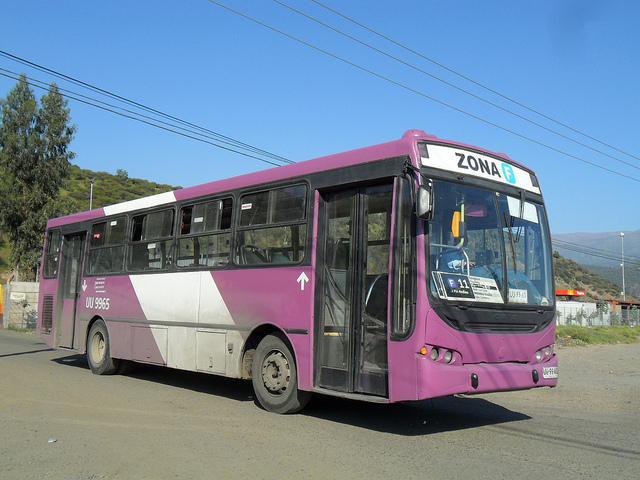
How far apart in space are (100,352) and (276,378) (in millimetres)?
5745

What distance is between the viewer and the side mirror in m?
6.53

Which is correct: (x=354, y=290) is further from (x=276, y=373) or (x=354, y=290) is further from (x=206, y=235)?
(x=206, y=235)

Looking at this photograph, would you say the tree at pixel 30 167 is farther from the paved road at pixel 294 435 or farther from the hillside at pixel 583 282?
the hillside at pixel 583 282

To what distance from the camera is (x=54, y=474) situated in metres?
5.23

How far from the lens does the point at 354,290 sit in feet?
24.3

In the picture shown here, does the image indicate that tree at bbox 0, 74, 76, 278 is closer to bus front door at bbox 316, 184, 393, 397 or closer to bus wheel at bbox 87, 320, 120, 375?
bus wheel at bbox 87, 320, 120, 375

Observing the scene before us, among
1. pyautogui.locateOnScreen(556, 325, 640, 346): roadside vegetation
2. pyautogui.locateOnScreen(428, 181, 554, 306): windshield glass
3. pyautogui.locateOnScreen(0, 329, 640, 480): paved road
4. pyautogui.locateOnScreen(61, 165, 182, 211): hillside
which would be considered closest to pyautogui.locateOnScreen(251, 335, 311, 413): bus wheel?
pyautogui.locateOnScreen(0, 329, 640, 480): paved road

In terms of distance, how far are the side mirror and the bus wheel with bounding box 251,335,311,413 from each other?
267 cm

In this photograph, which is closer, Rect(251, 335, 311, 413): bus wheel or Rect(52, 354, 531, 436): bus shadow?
Rect(52, 354, 531, 436): bus shadow

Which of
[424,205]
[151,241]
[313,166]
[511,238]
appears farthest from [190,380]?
[424,205]

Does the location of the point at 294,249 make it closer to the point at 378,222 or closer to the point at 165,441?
the point at 378,222

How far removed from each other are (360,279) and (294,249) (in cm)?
118

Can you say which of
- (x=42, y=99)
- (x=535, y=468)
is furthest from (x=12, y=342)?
(x=42, y=99)

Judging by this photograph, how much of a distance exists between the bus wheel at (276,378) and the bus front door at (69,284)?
6.57 m
